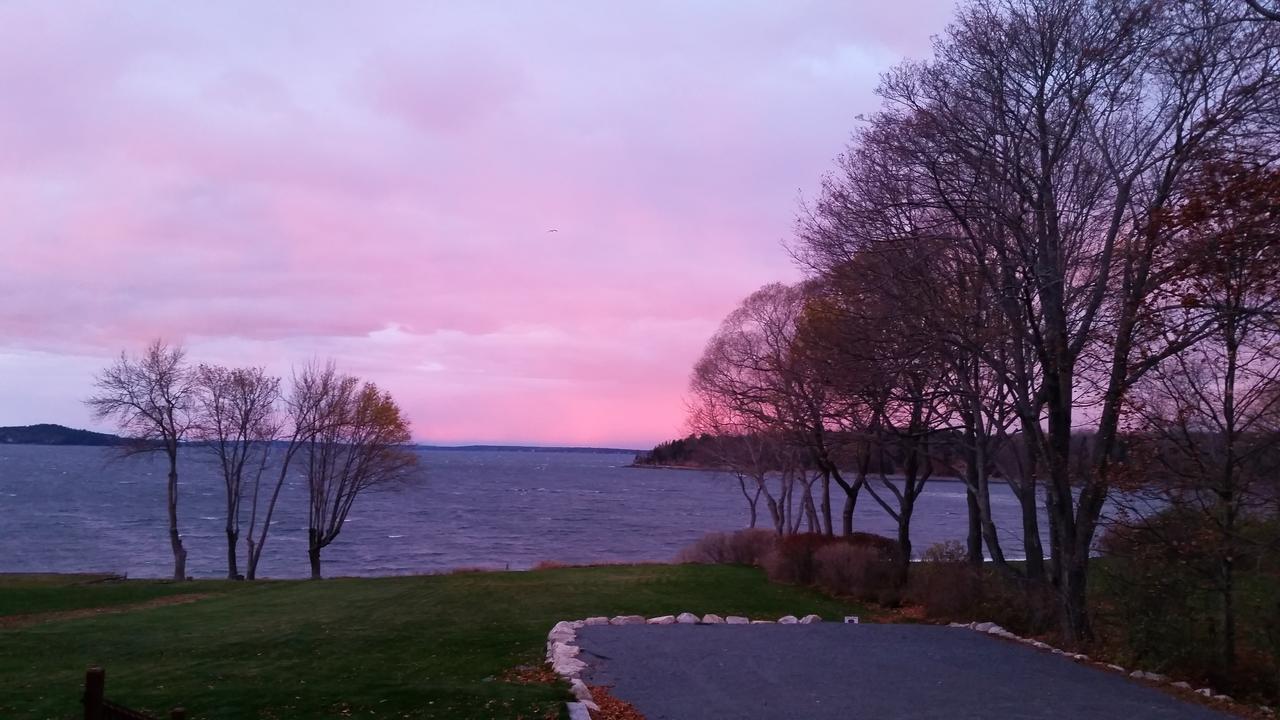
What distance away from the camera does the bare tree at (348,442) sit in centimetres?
3672

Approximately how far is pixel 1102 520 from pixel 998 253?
13.1ft

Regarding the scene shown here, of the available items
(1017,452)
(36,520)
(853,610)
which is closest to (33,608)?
(853,610)

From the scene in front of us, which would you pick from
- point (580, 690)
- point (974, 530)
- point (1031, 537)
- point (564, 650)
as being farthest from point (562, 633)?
point (974, 530)

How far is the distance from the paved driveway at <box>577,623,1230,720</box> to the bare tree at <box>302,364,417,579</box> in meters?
24.3

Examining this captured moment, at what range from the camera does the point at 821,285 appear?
17.5 meters

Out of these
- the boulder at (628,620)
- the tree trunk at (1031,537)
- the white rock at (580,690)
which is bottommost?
the boulder at (628,620)

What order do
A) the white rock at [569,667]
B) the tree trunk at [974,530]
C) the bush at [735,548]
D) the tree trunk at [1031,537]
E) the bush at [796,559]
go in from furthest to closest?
the bush at [735,548], the bush at [796,559], the tree trunk at [974,530], the tree trunk at [1031,537], the white rock at [569,667]

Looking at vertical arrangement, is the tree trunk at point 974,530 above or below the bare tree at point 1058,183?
below

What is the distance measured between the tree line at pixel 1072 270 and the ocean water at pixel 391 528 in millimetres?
30127

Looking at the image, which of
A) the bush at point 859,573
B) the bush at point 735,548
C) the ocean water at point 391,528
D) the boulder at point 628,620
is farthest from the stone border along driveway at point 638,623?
the ocean water at point 391,528

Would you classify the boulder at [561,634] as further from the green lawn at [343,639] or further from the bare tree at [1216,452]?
the bare tree at [1216,452]

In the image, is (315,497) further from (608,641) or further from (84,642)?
(608,641)

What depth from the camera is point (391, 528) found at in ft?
230

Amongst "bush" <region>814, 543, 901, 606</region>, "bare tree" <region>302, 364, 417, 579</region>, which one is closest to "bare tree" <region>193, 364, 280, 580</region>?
"bare tree" <region>302, 364, 417, 579</region>
